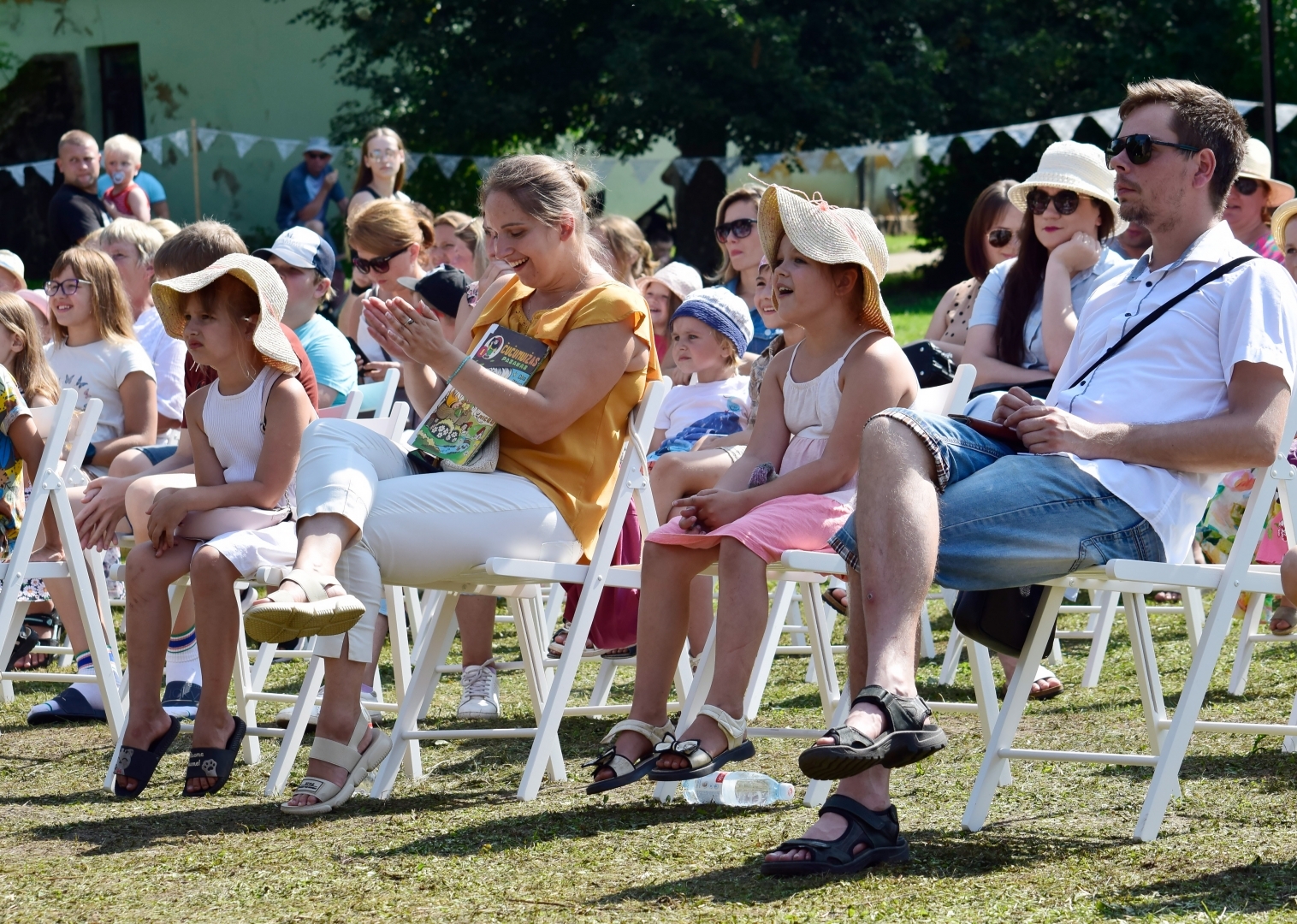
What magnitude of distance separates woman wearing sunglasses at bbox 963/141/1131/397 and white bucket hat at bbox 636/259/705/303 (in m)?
1.21

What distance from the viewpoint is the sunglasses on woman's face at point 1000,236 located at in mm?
6242

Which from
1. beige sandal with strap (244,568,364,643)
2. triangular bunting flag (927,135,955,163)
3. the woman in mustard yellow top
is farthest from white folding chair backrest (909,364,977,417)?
triangular bunting flag (927,135,955,163)

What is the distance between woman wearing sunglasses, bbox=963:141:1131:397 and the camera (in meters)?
5.14

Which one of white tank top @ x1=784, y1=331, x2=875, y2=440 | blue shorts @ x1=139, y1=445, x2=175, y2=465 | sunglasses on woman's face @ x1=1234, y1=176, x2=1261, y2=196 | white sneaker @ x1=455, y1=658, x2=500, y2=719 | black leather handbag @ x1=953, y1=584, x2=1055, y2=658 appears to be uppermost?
sunglasses on woman's face @ x1=1234, y1=176, x2=1261, y2=196

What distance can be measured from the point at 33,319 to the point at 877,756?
3.97 meters

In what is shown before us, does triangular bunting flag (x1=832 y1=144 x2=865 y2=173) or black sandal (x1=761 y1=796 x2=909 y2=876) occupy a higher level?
triangular bunting flag (x1=832 y1=144 x2=865 y2=173)

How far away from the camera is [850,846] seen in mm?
2812

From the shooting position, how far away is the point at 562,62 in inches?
890

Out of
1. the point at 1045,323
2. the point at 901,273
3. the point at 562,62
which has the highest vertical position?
the point at 562,62

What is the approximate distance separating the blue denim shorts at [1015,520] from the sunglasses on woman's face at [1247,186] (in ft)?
10.1

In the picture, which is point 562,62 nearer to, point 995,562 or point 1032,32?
point 1032,32

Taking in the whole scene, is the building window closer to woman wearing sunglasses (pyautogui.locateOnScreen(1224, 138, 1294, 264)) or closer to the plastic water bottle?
woman wearing sunglasses (pyautogui.locateOnScreen(1224, 138, 1294, 264))

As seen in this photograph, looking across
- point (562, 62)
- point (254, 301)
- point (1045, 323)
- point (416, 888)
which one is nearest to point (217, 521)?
point (254, 301)

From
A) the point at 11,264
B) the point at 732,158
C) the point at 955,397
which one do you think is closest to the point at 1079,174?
the point at 955,397
